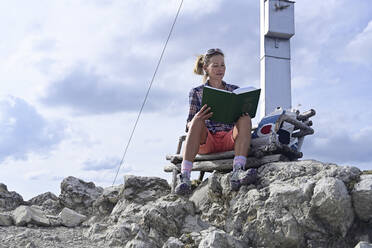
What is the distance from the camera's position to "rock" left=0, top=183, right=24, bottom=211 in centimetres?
765

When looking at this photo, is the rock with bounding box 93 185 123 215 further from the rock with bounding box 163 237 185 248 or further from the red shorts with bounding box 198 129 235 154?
the rock with bounding box 163 237 185 248

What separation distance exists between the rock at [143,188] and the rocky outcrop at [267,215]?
613 millimetres

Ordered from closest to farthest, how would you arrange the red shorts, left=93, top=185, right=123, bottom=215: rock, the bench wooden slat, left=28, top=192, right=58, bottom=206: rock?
1. the bench wooden slat
2. the red shorts
3. left=93, top=185, right=123, bottom=215: rock
4. left=28, top=192, right=58, bottom=206: rock

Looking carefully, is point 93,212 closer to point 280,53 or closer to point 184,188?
point 184,188

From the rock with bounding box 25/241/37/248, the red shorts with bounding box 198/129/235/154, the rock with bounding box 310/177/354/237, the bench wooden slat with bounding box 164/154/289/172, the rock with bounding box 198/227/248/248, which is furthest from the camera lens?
the red shorts with bounding box 198/129/235/154

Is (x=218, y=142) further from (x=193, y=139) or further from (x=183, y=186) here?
(x=183, y=186)

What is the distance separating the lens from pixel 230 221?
4.56 m

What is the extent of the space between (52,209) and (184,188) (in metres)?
3.62

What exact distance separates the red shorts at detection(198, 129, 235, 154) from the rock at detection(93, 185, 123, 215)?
180 centimetres

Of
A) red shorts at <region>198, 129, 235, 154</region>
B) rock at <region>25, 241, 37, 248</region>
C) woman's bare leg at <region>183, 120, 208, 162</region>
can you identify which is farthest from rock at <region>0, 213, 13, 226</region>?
red shorts at <region>198, 129, 235, 154</region>

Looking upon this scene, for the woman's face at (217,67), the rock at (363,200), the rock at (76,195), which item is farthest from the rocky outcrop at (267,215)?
the rock at (76,195)

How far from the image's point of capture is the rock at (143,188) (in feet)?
19.3

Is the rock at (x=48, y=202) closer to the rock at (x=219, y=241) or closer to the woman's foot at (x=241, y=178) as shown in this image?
the woman's foot at (x=241, y=178)

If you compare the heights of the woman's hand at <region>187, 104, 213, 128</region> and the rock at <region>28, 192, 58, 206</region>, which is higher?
the woman's hand at <region>187, 104, 213, 128</region>
